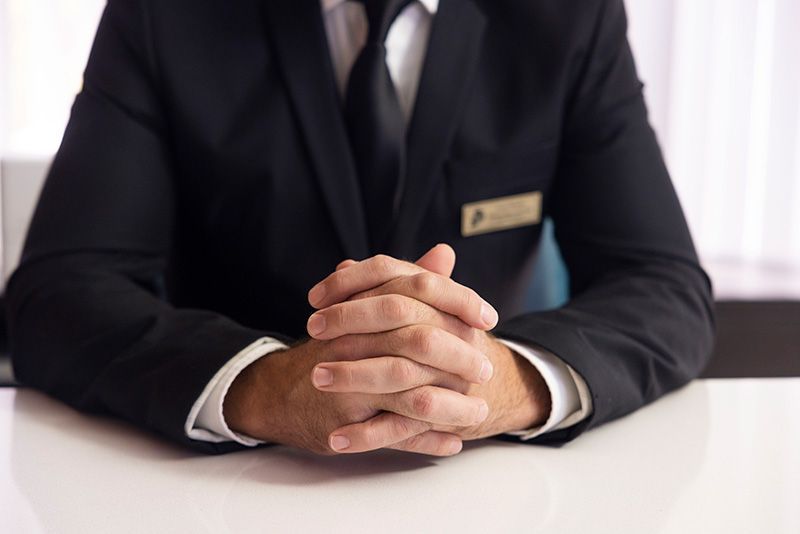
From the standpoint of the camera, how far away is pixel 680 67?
3.14 metres

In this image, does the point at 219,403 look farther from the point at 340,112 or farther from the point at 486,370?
the point at 340,112

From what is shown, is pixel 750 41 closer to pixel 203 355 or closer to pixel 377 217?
pixel 377 217

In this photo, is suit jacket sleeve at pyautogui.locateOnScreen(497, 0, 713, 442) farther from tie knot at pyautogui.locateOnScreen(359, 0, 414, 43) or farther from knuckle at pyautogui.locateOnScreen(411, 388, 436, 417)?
tie knot at pyautogui.locateOnScreen(359, 0, 414, 43)

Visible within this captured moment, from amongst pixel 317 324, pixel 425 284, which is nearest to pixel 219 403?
pixel 317 324

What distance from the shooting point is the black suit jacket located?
134 cm

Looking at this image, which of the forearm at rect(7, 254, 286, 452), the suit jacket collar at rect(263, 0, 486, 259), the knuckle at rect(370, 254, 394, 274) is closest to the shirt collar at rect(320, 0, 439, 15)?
the suit jacket collar at rect(263, 0, 486, 259)

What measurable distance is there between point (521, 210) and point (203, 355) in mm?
654

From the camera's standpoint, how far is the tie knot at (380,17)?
4.61 ft

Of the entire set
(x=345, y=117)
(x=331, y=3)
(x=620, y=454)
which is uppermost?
(x=331, y=3)

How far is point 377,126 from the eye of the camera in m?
1.41

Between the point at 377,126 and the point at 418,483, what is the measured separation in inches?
24.9

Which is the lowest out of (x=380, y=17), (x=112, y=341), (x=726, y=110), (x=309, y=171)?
(x=726, y=110)

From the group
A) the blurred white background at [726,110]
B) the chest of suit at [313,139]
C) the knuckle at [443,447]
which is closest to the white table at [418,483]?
the knuckle at [443,447]

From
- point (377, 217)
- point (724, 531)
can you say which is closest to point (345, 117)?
point (377, 217)
